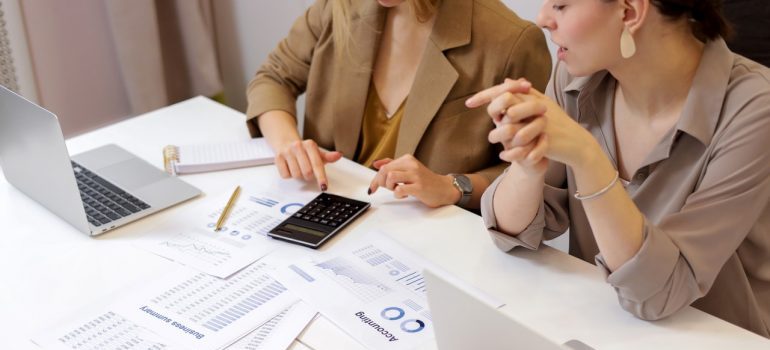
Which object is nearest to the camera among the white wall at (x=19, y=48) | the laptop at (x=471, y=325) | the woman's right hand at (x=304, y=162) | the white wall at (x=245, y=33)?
the laptop at (x=471, y=325)

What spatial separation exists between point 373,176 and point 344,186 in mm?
66

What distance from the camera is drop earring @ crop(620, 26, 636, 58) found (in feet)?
3.48

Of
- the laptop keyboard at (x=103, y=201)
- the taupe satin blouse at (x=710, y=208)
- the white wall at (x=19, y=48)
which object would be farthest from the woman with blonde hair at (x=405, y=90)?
the white wall at (x=19, y=48)

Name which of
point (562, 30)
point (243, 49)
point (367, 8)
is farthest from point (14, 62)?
point (562, 30)

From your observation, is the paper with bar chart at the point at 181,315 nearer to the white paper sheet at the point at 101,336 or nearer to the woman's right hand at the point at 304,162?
the white paper sheet at the point at 101,336

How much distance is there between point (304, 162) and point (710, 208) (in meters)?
0.74

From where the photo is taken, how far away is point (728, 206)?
1.04 metres

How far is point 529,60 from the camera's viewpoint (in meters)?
1.54

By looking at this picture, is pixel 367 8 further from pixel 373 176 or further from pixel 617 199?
pixel 617 199

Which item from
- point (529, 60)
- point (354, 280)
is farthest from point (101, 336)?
point (529, 60)

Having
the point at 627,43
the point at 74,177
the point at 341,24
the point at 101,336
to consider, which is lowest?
the point at 101,336

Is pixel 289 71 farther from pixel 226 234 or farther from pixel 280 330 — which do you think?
pixel 280 330

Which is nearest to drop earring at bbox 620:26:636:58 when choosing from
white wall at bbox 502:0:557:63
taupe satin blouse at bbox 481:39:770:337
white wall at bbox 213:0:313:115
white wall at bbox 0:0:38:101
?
taupe satin blouse at bbox 481:39:770:337

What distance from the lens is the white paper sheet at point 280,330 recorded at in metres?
1.07
